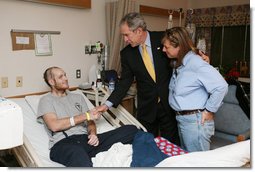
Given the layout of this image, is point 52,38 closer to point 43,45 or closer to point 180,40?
point 43,45

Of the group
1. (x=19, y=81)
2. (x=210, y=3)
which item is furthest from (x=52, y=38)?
(x=210, y=3)

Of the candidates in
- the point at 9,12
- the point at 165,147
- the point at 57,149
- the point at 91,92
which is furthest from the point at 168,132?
the point at 9,12

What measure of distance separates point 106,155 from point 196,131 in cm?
51

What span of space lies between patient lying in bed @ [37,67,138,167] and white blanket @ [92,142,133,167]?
0.06 meters

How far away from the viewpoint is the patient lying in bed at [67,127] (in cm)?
139

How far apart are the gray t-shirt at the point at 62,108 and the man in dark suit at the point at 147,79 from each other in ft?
0.47

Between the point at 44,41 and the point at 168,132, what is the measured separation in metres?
1.09

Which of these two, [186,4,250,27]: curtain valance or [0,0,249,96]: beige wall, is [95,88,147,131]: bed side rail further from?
[186,4,250,27]: curtain valance

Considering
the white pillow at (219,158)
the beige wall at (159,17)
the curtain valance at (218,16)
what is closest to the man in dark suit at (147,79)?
the white pillow at (219,158)

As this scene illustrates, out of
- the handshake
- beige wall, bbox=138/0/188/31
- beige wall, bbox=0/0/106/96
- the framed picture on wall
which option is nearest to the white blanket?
the handshake

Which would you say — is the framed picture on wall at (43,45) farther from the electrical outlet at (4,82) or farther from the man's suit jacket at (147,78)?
the man's suit jacket at (147,78)

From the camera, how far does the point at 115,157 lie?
1.29m

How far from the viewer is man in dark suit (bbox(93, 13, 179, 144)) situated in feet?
5.26

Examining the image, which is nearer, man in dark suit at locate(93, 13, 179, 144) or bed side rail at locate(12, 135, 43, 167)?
bed side rail at locate(12, 135, 43, 167)
